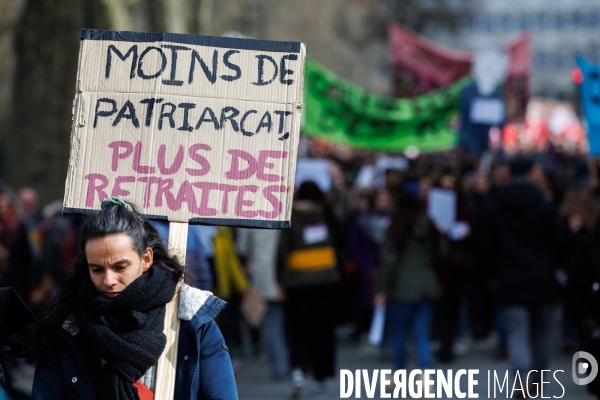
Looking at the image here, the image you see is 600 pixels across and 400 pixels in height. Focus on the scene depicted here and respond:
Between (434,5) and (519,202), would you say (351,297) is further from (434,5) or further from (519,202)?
(434,5)

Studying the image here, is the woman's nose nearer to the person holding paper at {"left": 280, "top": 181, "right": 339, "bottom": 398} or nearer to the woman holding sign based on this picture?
the woman holding sign

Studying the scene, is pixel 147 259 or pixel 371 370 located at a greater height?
pixel 147 259

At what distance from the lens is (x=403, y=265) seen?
382 inches

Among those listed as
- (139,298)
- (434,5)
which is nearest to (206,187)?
(139,298)

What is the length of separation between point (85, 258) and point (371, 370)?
7.69m

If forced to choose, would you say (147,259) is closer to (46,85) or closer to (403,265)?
(403,265)

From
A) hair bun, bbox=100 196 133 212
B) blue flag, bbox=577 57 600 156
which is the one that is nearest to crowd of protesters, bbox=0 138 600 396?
blue flag, bbox=577 57 600 156

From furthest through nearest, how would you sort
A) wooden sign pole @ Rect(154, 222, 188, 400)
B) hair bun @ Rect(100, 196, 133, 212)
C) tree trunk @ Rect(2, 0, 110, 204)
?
tree trunk @ Rect(2, 0, 110, 204), hair bun @ Rect(100, 196, 133, 212), wooden sign pole @ Rect(154, 222, 188, 400)

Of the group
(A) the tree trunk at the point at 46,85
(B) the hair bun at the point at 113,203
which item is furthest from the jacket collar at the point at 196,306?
(A) the tree trunk at the point at 46,85

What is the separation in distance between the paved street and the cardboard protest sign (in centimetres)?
543

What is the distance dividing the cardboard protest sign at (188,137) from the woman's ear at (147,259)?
38 centimetres

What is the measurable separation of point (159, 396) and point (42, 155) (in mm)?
11321

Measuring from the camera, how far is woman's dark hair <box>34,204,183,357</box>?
3582 mm

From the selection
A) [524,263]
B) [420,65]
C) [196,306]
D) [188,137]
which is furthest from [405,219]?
[420,65]
